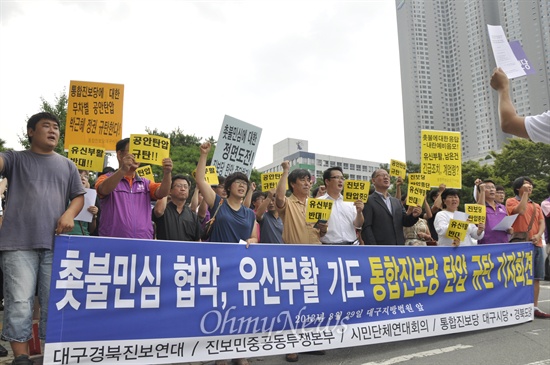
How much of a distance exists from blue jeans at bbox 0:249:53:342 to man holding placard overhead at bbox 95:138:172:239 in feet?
2.46

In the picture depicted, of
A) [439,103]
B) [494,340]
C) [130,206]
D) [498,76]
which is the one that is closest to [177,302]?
[130,206]

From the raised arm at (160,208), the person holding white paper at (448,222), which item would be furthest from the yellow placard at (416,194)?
the raised arm at (160,208)

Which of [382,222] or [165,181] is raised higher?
[165,181]

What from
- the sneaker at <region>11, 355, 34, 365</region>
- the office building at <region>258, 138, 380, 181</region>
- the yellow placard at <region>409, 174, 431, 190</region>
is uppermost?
the office building at <region>258, 138, 380, 181</region>

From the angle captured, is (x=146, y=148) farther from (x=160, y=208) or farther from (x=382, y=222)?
(x=382, y=222)

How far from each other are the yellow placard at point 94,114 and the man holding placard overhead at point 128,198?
1121 millimetres

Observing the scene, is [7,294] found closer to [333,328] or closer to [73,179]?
[73,179]

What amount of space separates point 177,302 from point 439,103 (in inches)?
2081

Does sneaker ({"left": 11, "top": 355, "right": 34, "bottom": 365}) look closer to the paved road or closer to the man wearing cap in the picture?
the man wearing cap

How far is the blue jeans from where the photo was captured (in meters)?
2.96

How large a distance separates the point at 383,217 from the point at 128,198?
2.91 meters

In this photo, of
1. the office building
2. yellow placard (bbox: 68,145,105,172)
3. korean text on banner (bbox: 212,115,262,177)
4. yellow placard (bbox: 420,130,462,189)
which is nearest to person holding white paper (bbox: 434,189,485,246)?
yellow placard (bbox: 420,130,462,189)

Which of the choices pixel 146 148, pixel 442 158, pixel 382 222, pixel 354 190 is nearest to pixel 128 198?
pixel 146 148

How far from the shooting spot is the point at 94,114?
201 inches
